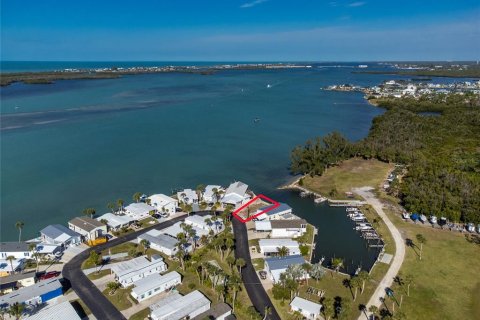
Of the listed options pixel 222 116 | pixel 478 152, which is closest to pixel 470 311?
pixel 478 152

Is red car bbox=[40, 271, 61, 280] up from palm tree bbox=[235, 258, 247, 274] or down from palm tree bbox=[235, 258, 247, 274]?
down

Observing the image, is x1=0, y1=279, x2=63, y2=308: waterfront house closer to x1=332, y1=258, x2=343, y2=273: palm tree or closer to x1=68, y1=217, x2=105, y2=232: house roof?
x1=68, y1=217, x2=105, y2=232: house roof

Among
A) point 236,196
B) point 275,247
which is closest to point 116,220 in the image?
point 236,196

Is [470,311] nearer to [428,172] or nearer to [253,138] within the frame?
[428,172]

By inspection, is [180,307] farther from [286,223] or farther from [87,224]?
[87,224]

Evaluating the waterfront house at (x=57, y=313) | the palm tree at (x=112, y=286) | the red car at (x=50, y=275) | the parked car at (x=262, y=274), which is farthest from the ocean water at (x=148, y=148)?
the waterfront house at (x=57, y=313)

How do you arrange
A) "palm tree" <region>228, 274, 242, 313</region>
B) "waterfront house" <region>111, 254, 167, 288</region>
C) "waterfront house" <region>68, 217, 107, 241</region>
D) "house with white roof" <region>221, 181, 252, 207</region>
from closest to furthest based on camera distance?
"palm tree" <region>228, 274, 242, 313</region>, "waterfront house" <region>111, 254, 167, 288</region>, "waterfront house" <region>68, 217, 107, 241</region>, "house with white roof" <region>221, 181, 252, 207</region>

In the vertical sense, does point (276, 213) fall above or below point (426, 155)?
below

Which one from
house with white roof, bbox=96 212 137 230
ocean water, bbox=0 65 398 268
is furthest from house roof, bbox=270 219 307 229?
house with white roof, bbox=96 212 137 230
